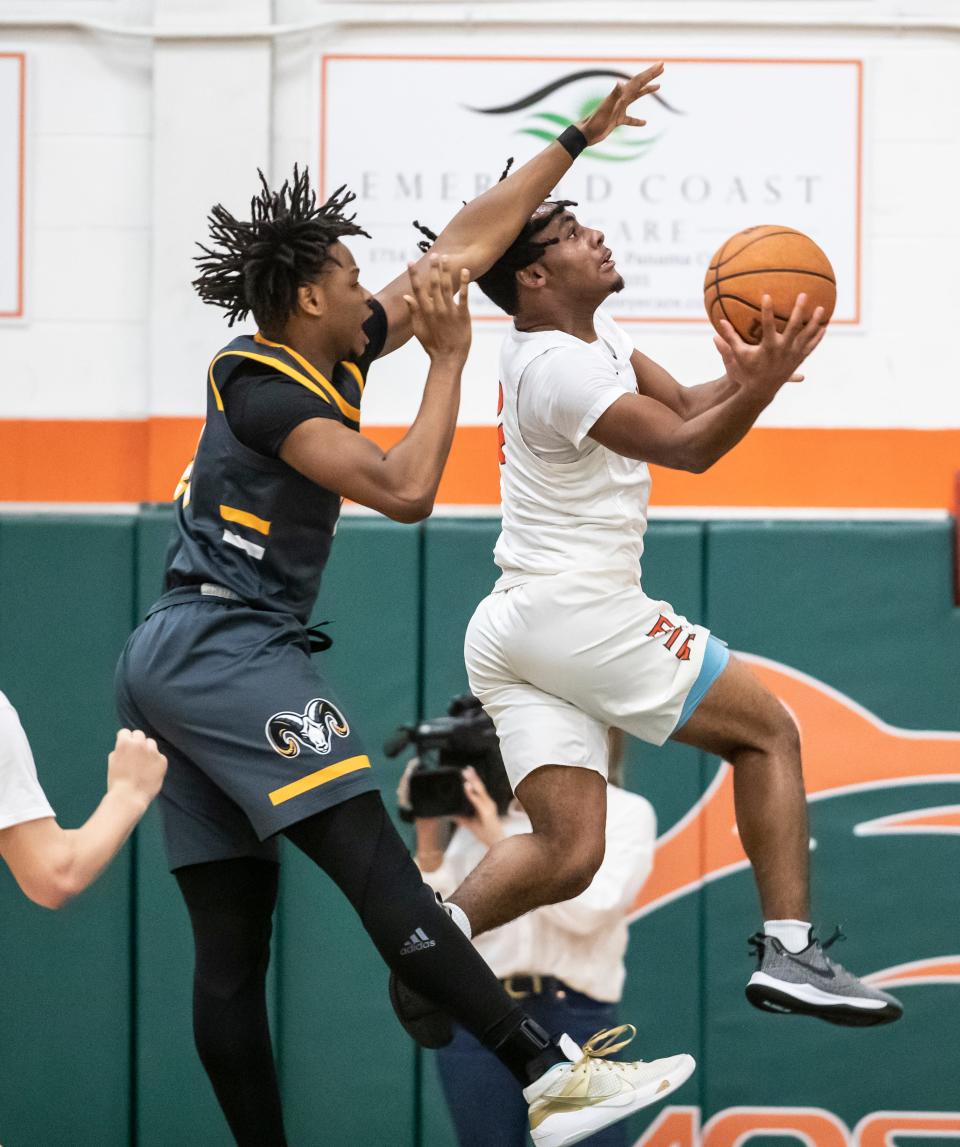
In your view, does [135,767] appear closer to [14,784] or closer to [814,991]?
[14,784]

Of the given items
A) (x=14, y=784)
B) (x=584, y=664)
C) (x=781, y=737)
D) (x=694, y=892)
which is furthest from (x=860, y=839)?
(x=14, y=784)

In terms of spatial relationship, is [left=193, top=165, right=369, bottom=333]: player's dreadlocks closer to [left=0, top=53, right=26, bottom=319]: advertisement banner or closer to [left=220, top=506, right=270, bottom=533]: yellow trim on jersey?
[left=220, top=506, right=270, bottom=533]: yellow trim on jersey

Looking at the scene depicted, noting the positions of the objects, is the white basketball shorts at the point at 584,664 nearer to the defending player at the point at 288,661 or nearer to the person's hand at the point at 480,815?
the defending player at the point at 288,661

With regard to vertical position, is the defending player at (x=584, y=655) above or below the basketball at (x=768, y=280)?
below

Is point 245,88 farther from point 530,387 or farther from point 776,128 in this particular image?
point 530,387

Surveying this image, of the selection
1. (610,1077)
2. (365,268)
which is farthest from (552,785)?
Answer: (365,268)

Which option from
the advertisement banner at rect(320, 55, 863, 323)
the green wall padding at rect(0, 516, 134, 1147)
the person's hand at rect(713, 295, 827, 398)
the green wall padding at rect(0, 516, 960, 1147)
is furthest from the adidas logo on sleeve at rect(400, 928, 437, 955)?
the advertisement banner at rect(320, 55, 863, 323)

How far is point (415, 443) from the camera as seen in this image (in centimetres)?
318

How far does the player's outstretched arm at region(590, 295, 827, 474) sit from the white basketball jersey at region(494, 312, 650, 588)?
17 centimetres

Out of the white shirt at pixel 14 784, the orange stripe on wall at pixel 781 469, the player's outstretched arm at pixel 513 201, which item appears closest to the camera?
the white shirt at pixel 14 784

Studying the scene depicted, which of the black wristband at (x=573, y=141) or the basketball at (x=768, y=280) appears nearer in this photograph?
the basketball at (x=768, y=280)

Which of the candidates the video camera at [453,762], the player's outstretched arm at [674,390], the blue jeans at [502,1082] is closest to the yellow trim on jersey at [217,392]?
the player's outstretched arm at [674,390]

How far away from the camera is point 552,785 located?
354 cm

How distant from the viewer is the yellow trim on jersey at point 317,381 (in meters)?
3.36
